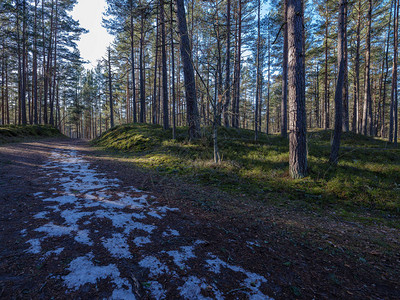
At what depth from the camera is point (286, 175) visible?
5.98 meters

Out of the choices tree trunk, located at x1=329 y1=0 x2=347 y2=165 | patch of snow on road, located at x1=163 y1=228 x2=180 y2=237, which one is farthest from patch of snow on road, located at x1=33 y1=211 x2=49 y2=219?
tree trunk, located at x1=329 y1=0 x2=347 y2=165

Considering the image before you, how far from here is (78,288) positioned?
154cm

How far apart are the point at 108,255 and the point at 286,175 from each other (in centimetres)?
563

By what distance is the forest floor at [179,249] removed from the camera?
1677 millimetres

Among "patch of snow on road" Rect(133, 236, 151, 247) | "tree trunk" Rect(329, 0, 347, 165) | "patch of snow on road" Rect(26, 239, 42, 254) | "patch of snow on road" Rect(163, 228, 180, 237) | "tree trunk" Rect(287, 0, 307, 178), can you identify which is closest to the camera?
"patch of snow on road" Rect(26, 239, 42, 254)

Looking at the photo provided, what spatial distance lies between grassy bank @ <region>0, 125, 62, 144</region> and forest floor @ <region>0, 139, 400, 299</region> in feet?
48.5

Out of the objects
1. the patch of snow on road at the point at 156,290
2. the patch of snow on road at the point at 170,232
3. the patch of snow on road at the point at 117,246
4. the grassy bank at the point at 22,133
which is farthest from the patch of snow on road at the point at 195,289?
the grassy bank at the point at 22,133

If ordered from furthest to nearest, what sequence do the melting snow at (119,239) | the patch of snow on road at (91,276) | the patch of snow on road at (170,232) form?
the patch of snow on road at (170,232), the melting snow at (119,239), the patch of snow on road at (91,276)

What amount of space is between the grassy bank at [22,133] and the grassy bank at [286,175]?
12.7 m

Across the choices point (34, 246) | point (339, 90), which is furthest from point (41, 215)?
point (339, 90)

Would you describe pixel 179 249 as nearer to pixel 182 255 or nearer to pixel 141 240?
pixel 182 255

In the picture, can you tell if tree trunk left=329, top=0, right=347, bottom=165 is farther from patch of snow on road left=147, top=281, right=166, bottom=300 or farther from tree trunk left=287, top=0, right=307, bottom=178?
patch of snow on road left=147, top=281, right=166, bottom=300

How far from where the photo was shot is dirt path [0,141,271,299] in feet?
5.22

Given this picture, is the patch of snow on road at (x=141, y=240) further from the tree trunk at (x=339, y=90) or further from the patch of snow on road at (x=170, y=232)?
the tree trunk at (x=339, y=90)
